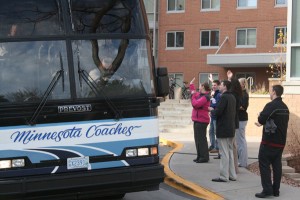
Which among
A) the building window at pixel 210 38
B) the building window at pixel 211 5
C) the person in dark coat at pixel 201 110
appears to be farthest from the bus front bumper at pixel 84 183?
the building window at pixel 211 5

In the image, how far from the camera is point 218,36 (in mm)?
36938

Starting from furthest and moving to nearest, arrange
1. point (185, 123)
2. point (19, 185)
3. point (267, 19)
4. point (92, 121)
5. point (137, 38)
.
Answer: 1. point (267, 19)
2. point (185, 123)
3. point (137, 38)
4. point (92, 121)
5. point (19, 185)

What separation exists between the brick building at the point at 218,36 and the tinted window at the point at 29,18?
91.4 feet

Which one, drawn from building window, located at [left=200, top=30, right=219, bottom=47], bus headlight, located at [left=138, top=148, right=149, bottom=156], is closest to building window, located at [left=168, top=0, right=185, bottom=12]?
building window, located at [left=200, top=30, right=219, bottom=47]

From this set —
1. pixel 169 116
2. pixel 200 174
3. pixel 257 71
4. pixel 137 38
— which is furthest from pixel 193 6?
pixel 137 38

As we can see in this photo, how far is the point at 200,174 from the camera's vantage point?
9.57m

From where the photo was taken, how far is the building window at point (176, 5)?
126 feet

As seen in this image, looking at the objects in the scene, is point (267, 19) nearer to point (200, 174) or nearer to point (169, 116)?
point (169, 116)

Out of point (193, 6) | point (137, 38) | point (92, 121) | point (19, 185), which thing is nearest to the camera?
point (19, 185)

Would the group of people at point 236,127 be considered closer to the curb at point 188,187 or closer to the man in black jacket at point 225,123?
the man in black jacket at point 225,123

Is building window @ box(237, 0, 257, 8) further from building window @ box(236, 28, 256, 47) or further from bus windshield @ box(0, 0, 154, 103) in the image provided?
bus windshield @ box(0, 0, 154, 103)

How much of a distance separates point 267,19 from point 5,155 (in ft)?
105

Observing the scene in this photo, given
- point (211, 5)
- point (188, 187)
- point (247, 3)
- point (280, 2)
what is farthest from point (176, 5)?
point (188, 187)

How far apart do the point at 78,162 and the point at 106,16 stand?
1.97 m
